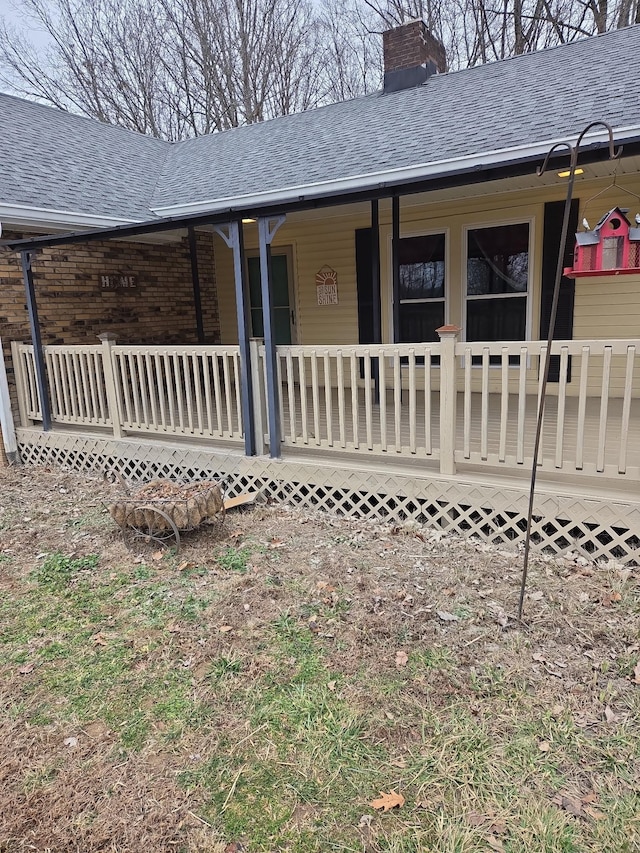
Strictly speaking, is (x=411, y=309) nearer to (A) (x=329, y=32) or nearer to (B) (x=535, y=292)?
(B) (x=535, y=292)

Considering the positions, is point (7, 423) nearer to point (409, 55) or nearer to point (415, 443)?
point (415, 443)

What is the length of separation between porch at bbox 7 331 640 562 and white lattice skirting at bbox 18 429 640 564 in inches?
0.4

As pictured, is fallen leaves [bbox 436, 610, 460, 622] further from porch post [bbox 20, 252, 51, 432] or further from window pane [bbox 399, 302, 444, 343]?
porch post [bbox 20, 252, 51, 432]

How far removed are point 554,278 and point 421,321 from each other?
1.72 meters

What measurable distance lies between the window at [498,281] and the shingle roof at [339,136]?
1.23 meters

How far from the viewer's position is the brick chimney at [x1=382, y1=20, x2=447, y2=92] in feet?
26.6

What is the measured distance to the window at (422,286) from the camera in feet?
24.0

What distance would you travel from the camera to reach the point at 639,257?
2988 mm

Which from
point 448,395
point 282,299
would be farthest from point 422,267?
point 448,395

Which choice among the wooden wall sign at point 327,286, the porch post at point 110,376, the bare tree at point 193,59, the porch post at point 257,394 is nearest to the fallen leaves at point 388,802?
the porch post at point 257,394

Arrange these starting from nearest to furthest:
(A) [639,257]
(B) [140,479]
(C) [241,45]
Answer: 1. (A) [639,257]
2. (B) [140,479]
3. (C) [241,45]

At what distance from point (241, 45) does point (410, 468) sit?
17.1 m

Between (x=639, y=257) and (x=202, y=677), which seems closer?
(x=202, y=677)

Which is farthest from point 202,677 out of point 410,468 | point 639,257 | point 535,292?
point 535,292
